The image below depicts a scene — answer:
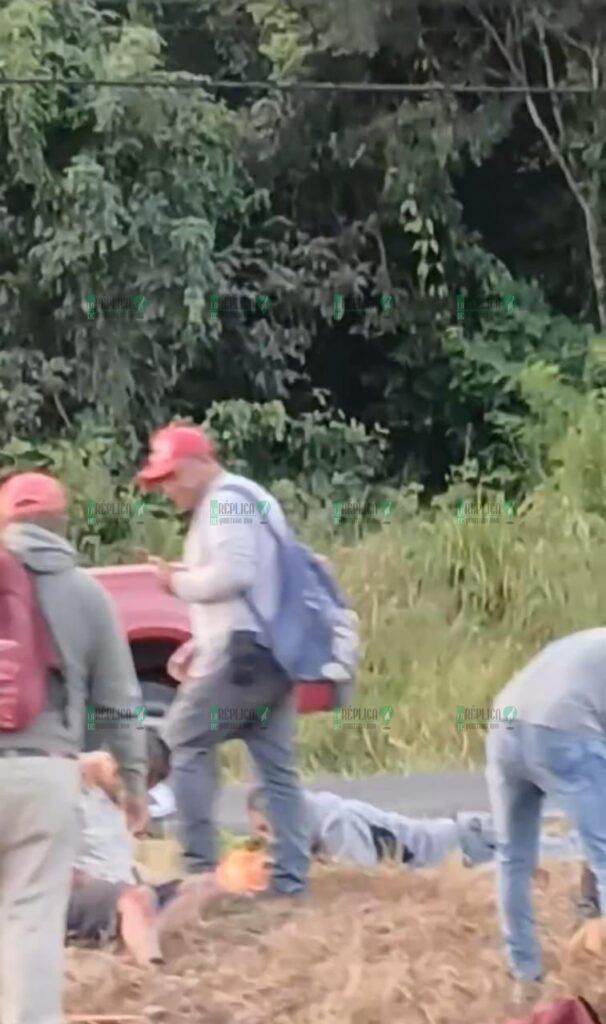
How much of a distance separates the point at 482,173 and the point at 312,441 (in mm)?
589

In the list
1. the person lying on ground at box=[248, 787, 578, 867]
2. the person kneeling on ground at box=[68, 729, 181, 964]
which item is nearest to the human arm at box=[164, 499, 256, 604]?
the person kneeling on ground at box=[68, 729, 181, 964]

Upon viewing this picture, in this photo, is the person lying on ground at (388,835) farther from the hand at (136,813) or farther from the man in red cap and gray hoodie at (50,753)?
the man in red cap and gray hoodie at (50,753)

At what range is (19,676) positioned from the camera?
2422 millimetres

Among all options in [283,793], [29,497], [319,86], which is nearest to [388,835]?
[283,793]

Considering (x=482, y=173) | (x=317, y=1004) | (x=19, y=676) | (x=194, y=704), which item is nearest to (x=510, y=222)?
(x=482, y=173)

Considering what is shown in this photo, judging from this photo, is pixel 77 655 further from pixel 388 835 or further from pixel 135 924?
pixel 388 835

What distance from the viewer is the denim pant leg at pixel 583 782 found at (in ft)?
8.66

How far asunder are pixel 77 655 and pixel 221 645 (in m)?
0.28

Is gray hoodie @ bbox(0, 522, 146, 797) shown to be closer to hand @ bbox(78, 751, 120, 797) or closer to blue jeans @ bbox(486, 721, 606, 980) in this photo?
hand @ bbox(78, 751, 120, 797)

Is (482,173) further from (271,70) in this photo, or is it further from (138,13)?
(138,13)

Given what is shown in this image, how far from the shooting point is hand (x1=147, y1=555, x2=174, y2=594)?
8.73 feet

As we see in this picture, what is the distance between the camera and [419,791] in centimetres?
279

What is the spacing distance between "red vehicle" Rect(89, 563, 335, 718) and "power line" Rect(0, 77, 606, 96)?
0.84 meters

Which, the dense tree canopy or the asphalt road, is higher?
the dense tree canopy
